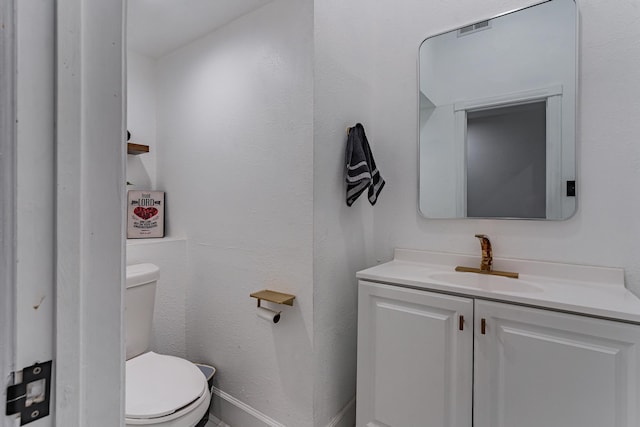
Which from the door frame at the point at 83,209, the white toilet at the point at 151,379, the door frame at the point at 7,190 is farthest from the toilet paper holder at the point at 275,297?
the door frame at the point at 7,190

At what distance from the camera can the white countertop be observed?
99cm

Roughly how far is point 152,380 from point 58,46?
1.39 meters

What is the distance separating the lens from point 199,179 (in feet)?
6.01

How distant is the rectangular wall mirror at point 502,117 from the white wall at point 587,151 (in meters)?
0.05

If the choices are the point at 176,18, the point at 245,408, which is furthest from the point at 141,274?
the point at 176,18

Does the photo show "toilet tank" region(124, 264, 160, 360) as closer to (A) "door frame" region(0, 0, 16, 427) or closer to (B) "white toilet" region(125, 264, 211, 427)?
(B) "white toilet" region(125, 264, 211, 427)

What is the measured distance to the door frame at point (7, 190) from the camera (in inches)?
13.4

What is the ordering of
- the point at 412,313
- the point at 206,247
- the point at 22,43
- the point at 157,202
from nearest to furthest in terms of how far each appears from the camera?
the point at 22,43, the point at 412,313, the point at 206,247, the point at 157,202

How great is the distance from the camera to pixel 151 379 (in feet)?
4.42

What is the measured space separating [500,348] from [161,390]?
1307mm

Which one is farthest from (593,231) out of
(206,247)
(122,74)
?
(206,247)

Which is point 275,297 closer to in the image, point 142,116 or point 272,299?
point 272,299

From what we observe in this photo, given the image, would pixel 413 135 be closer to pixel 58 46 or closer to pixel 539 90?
pixel 539 90

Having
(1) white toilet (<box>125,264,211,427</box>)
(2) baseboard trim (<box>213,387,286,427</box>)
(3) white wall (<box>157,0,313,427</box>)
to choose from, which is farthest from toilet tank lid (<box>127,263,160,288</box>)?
(2) baseboard trim (<box>213,387,286,427</box>)
